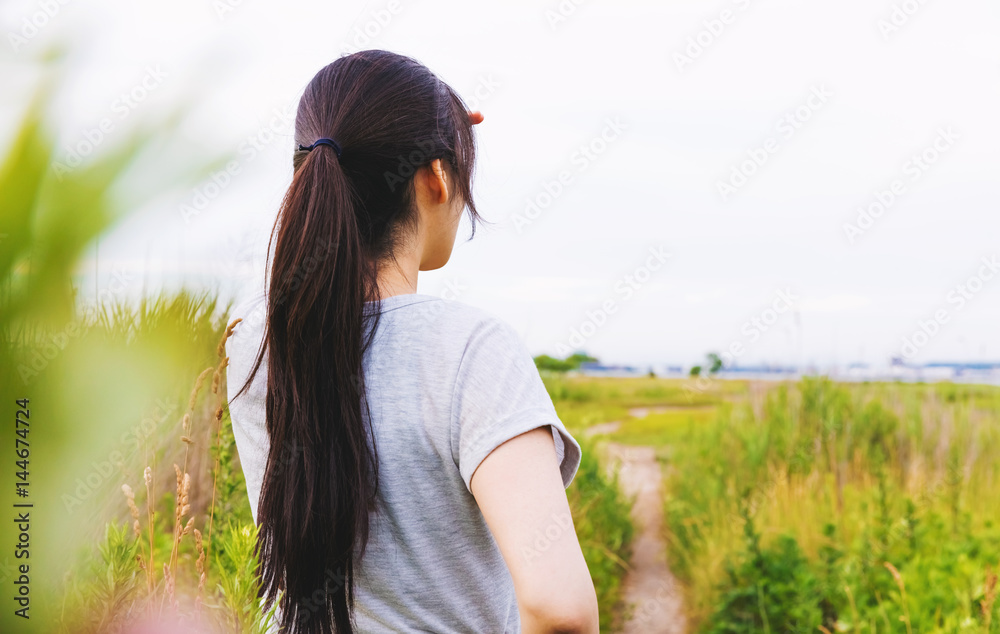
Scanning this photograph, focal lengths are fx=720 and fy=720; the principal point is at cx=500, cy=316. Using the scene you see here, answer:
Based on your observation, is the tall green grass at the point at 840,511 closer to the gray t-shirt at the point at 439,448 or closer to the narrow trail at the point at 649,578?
the narrow trail at the point at 649,578

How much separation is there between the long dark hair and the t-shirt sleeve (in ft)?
0.57

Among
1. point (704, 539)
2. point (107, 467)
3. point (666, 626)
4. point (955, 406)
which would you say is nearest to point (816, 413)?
point (955, 406)

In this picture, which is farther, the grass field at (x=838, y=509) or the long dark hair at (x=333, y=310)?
the grass field at (x=838, y=509)

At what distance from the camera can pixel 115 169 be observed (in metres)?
0.78

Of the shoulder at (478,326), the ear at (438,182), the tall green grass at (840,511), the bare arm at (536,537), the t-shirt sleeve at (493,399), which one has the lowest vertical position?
the tall green grass at (840,511)

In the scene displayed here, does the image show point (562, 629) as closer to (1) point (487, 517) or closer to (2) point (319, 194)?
(1) point (487, 517)

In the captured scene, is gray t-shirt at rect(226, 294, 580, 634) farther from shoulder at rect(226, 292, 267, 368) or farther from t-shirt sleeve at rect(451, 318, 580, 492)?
shoulder at rect(226, 292, 267, 368)

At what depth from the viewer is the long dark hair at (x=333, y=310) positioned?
1178mm

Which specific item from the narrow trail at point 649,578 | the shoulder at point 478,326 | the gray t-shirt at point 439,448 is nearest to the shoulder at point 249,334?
the gray t-shirt at point 439,448

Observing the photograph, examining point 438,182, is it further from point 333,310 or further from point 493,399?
point 493,399

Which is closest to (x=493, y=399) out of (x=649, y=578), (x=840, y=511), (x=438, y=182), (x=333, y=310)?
(x=333, y=310)

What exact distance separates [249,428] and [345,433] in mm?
285

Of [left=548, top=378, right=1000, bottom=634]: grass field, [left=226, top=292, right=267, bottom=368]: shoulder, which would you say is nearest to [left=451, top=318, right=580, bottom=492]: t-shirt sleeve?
[left=226, top=292, right=267, bottom=368]: shoulder

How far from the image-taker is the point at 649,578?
4.99 metres
